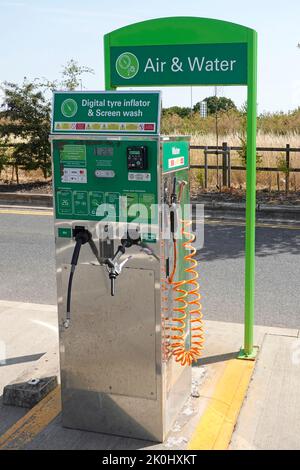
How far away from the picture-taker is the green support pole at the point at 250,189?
4262 mm

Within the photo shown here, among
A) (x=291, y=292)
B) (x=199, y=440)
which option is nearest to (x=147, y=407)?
(x=199, y=440)

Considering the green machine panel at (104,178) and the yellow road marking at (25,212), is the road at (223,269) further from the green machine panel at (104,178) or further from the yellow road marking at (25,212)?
the green machine panel at (104,178)

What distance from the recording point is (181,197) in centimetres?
367

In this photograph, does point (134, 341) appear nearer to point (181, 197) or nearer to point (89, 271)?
point (89, 271)

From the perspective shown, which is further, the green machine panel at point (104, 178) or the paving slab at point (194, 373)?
the paving slab at point (194, 373)

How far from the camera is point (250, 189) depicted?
4453 millimetres

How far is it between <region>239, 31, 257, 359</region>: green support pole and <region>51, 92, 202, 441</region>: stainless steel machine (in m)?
0.88

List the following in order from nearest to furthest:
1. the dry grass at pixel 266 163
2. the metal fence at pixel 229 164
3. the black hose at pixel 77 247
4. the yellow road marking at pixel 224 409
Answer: the black hose at pixel 77 247 < the yellow road marking at pixel 224 409 < the metal fence at pixel 229 164 < the dry grass at pixel 266 163

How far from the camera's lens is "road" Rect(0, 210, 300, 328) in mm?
6156

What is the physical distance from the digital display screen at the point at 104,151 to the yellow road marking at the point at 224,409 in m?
1.80

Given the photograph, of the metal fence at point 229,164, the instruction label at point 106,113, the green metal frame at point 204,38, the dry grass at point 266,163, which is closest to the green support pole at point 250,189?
the green metal frame at point 204,38

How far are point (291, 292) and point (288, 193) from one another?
22.6 ft

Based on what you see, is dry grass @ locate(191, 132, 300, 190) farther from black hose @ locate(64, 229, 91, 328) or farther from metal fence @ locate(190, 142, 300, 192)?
black hose @ locate(64, 229, 91, 328)

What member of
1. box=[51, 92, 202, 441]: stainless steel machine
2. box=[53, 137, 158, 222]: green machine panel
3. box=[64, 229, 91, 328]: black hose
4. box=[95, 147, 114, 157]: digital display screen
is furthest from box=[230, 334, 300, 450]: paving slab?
box=[95, 147, 114, 157]: digital display screen
